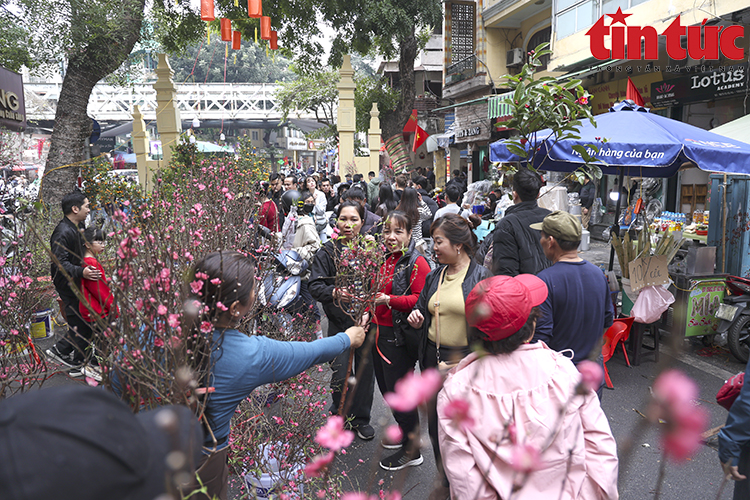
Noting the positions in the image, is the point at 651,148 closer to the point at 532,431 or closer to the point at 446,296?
the point at 446,296

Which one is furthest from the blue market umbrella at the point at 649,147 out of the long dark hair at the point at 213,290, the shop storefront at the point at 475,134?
the shop storefront at the point at 475,134

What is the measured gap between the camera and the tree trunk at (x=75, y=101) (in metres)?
8.73

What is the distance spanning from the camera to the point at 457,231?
291 centimetres

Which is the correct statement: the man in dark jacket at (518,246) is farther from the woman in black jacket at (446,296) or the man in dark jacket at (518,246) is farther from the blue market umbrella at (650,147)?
the blue market umbrella at (650,147)

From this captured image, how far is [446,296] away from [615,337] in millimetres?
2825

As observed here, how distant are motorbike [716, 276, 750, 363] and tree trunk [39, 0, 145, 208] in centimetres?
952

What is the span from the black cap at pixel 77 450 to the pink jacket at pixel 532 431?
1137mm

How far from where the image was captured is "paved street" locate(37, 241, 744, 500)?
3.27m

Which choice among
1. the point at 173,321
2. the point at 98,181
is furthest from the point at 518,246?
the point at 98,181

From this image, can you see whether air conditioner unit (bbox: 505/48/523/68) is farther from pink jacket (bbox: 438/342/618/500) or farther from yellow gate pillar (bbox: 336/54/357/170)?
pink jacket (bbox: 438/342/618/500)

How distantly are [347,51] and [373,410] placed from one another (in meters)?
10.9

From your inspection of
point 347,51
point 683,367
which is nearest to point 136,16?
point 347,51

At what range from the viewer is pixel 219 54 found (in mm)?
57594

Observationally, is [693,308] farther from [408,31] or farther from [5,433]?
[408,31]
